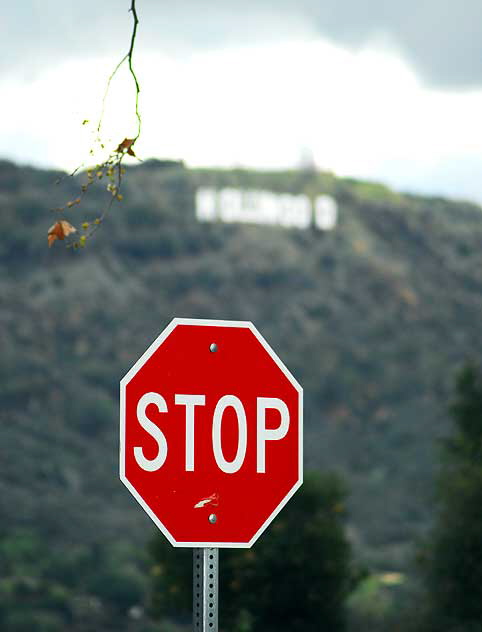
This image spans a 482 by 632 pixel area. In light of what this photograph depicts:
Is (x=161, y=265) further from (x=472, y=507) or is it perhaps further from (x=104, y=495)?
(x=472, y=507)

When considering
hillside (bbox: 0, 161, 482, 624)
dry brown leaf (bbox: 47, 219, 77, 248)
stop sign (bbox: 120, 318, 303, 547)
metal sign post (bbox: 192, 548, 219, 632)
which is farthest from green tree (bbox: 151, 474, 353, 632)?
hillside (bbox: 0, 161, 482, 624)

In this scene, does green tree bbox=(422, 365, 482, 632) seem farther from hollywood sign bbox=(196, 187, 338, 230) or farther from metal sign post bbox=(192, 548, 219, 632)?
hollywood sign bbox=(196, 187, 338, 230)

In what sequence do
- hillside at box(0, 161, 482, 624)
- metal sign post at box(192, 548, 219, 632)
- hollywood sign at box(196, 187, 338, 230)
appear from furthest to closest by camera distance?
1. hollywood sign at box(196, 187, 338, 230)
2. hillside at box(0, 161, 482, 624)
3. metal sign post at box(192, 548, 219, 632)

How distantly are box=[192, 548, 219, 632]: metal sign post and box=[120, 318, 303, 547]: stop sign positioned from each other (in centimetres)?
5

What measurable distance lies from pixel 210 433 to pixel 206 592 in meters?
0.50

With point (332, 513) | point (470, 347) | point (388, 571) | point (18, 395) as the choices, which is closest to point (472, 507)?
point (332, 513)

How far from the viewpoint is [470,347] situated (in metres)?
105

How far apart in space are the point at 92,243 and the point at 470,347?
29.8 metres

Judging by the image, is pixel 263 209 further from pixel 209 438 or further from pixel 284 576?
pixel 209 438

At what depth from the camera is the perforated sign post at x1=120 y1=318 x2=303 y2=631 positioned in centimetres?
441

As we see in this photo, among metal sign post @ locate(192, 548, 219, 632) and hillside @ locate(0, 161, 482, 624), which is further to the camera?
hillside @ locate(0, 161, 482, 624)

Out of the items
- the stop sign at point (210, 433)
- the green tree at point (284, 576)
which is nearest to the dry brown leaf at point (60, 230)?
the stop sign at point (210, 433)

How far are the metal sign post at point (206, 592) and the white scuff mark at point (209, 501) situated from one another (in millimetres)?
143

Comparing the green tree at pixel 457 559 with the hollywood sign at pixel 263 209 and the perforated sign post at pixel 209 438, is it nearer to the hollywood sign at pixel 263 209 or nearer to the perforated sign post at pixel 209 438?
the perforated sign post at pixel 209 438
